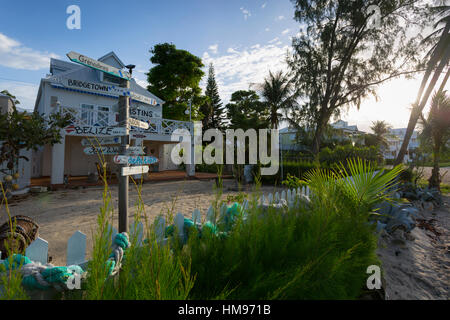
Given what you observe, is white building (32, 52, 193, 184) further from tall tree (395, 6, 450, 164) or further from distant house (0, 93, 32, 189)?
tall tree (395, 6, 450, 164)

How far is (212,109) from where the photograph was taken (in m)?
35.4

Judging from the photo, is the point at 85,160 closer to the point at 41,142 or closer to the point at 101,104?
the point at 101,104

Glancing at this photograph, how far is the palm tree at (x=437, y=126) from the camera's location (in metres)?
8.27

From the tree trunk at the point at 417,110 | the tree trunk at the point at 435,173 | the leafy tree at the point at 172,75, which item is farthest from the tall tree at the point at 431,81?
the leafy tree at the point at 172,75

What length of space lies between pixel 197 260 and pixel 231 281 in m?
0.28

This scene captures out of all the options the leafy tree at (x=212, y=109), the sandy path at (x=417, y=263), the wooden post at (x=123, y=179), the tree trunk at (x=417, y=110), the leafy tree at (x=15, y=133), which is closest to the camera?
the wooden post at (x=123, y=179)

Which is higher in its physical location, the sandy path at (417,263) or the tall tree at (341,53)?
the tall tree at (341,53)

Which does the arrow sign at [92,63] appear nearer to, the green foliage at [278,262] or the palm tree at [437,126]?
the green foliage at [278,262]

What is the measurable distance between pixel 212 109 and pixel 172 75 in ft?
45.3

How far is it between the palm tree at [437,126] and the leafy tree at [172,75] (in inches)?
750

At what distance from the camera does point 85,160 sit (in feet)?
45.5

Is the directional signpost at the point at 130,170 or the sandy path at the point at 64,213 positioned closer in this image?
the directional signpost at the point at 130,170

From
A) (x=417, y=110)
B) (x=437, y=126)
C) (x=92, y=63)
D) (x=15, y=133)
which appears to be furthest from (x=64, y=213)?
(x=437, y=126)
